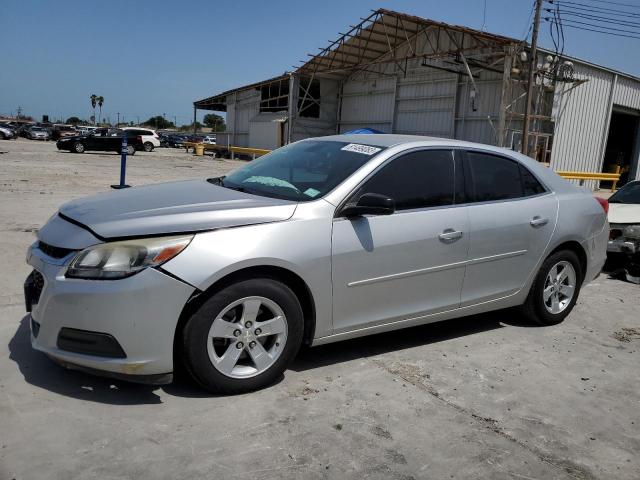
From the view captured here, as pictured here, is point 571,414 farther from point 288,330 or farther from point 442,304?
point 288,330

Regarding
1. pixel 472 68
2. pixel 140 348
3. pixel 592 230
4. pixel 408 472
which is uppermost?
pixel 472 68

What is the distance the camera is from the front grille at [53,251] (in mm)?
3146

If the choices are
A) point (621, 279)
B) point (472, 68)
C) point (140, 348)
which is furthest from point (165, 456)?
point (472, 68)

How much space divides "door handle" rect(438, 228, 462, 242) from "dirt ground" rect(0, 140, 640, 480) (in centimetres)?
92

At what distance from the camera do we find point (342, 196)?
12.1 feet

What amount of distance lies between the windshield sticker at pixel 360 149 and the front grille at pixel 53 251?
6.88 feet

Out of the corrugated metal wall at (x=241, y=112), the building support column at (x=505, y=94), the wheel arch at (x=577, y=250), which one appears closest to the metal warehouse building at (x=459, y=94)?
the building support column at (x=505, y=94)

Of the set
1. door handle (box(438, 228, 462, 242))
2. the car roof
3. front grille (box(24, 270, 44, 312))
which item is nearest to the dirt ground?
front grille (box(24, 270, 44, 312))

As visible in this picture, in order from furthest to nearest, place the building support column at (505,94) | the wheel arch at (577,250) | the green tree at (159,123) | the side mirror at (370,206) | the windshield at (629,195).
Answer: the green tree at (159,123)
the building support column at (505,94)
the windshield at (629,195)
the wheel arch at (577,250)
the side mirror at (370,206)

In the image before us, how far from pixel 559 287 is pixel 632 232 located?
2.83 m

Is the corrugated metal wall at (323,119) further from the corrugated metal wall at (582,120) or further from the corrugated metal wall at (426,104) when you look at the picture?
the corrugated metal wall at (582,120)

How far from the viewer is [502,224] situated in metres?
4.44

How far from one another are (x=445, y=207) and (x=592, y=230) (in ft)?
6.37

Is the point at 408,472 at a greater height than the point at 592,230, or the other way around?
the point at 592,230
